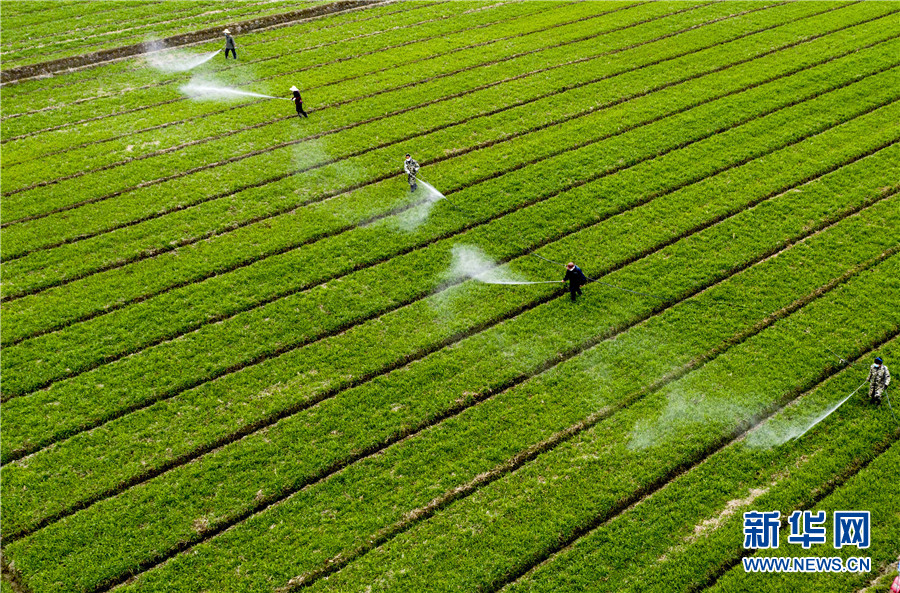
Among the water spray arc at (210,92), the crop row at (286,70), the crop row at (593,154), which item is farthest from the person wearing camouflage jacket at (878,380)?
the crop row at (286,70)

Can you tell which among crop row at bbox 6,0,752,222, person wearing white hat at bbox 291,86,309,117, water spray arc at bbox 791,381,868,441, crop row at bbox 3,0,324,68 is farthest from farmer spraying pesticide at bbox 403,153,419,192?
crop row at bbox 3,0,324,68

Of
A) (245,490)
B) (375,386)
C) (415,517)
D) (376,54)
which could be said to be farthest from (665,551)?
(376,54)

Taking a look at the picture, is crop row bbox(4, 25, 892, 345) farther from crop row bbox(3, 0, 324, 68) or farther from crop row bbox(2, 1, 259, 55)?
crop row bbox(2, 1, 259, 55)

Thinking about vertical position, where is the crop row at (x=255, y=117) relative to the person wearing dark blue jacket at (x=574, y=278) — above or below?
above

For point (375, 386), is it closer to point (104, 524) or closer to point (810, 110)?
point (104, 524)

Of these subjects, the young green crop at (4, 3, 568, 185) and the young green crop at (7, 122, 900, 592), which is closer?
the young green crop at (7, 122, 900, 592)

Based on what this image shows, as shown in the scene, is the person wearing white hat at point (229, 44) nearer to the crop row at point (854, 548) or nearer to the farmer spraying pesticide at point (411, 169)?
the farmer spraying pesticide at point (411, 169)

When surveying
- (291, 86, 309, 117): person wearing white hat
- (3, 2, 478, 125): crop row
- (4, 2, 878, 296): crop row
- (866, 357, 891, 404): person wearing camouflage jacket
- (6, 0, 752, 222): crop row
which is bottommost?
(866, 357, 891, 404): person wearing camouflage jacket
